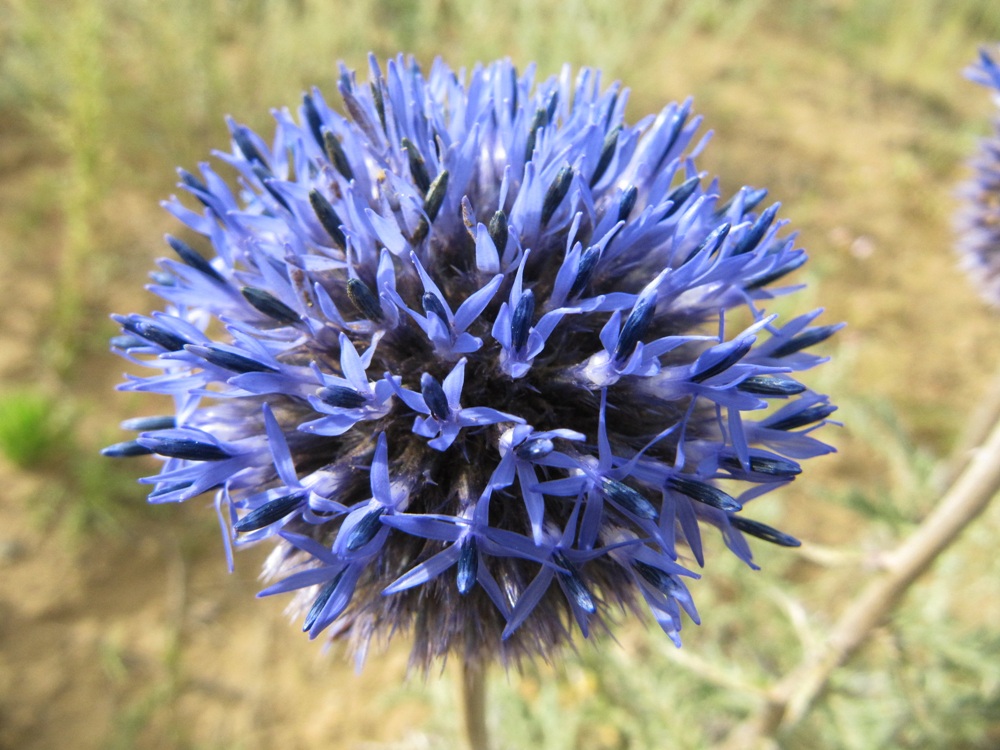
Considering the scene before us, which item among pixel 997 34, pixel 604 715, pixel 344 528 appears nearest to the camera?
pixel 344 528

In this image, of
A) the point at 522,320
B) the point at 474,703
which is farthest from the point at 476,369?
the point at 474,703

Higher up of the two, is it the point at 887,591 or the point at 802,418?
the point at 802,418

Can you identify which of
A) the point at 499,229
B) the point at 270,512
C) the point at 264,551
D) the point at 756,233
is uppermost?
the point at 756,233

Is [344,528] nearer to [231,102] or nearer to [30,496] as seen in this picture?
[30,496]

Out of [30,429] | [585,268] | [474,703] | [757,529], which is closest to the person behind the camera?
[585,268]

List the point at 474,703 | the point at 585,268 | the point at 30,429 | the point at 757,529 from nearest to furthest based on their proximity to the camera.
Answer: the point at 585,268 < the point at 757,529 < the point at 474,703 < the point at 30,429

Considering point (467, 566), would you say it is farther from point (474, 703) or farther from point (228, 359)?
point (474, 703)

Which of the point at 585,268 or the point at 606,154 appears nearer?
the point at 585,268

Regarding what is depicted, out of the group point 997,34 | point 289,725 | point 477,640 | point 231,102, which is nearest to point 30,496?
point 289,725
